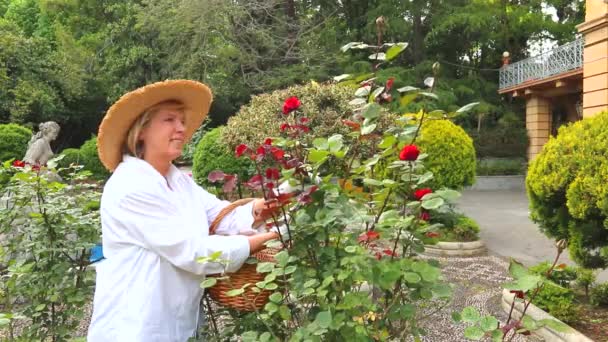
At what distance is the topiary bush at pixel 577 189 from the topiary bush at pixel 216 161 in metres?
6.01

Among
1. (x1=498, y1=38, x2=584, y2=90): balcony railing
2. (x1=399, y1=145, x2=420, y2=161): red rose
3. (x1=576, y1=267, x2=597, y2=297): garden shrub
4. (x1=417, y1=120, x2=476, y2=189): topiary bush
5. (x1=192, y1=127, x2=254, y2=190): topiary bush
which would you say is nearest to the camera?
(x1=399, y1=145, x2=420, y2=161): red rose

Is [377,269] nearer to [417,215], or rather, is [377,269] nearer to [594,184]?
[417,215]

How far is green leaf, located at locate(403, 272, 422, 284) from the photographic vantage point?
1.28 m

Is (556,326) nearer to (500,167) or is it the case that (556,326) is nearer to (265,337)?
(265,337)

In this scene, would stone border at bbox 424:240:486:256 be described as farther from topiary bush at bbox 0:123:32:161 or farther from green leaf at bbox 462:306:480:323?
topiary bush at bbox 0:123:32:161

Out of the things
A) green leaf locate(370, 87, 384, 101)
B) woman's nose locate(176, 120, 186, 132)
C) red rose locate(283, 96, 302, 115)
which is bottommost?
woman's nose locate(176, 120, 186, 132)

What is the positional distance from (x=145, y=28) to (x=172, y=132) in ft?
55.3

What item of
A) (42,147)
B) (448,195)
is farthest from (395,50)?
(42,147)

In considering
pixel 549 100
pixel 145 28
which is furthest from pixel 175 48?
pixel 549 100

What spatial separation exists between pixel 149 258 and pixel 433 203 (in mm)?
870

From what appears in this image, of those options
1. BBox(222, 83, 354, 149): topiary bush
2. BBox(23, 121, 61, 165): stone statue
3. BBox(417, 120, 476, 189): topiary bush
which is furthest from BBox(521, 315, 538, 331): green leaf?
BBox(23, 121, 61, 165): stone statue

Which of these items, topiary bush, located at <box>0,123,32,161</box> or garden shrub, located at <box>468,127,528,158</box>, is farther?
garden shrub, located at <box>468,127,528,158</box>

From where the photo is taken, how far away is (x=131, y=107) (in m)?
1.68

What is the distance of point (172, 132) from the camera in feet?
5.73
